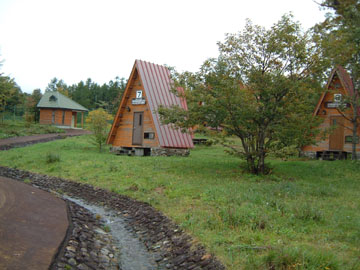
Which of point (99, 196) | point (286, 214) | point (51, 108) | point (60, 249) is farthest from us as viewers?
point (51, 108)

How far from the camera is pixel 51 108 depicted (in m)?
45.5

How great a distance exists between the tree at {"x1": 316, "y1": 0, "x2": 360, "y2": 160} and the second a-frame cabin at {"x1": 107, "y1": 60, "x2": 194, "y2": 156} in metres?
9.20

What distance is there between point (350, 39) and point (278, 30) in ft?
15.3

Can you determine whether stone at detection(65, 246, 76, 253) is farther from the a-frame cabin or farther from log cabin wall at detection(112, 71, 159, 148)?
the a-frame cabin

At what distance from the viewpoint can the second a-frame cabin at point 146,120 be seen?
70.3 ft

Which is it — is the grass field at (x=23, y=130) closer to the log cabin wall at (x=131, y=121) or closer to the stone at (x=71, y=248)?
the log cabin wall at (x=131, y=121)

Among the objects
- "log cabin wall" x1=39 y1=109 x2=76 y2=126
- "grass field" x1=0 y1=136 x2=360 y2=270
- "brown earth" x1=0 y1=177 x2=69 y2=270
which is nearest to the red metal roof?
"grass field" x1=0 y1=136 x2=360 y2=270

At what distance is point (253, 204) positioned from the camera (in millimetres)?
8922

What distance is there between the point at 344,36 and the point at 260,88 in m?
5.49

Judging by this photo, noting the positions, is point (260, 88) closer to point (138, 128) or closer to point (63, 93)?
point (138, 128)

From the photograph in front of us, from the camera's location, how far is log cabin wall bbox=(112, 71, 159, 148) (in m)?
22.0

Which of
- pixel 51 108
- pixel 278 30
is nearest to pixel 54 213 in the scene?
pixel 278 30

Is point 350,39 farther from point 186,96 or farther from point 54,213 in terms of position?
point 54,213

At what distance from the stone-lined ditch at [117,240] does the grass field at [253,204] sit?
11.0 inches
